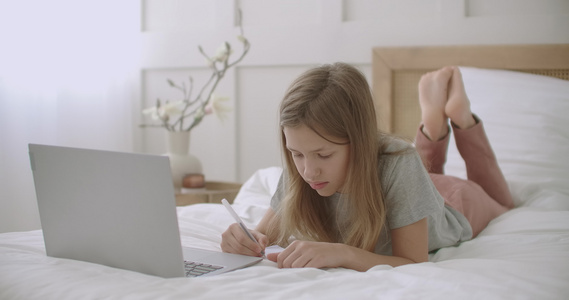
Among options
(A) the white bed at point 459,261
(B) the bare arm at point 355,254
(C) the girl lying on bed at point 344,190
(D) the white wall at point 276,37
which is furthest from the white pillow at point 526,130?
(B) the bare arm at point 355,254

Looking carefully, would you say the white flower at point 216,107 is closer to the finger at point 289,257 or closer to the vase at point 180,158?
the vase at point 180,158

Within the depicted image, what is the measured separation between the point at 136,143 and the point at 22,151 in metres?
0.74

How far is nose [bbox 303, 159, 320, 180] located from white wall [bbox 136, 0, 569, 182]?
125 cm

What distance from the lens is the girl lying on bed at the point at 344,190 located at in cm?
114

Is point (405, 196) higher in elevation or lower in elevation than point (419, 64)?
lower

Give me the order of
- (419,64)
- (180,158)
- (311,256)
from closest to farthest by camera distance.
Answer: (311,256), (419,64), (180,158)

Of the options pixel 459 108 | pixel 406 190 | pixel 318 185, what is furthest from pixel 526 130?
pixel 318 185

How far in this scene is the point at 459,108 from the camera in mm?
1681

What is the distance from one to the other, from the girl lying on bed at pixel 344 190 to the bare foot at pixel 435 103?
431 millimetres

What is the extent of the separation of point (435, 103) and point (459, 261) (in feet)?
2.50

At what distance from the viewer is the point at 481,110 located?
1914mm

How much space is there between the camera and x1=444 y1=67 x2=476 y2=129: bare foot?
1.68m

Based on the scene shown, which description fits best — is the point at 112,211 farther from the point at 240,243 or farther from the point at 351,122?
the point at 351,122

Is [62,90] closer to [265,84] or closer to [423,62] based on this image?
[265,84]
